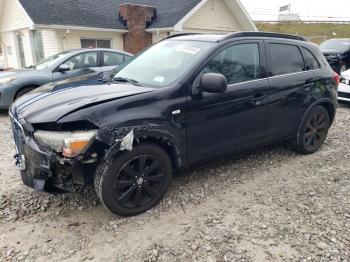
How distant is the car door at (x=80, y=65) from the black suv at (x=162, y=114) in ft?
13.3

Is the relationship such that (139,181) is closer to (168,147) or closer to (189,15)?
(168,147)

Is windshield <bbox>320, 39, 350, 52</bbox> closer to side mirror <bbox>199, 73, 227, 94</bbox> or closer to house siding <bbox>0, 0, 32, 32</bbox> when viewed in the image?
house siding <bbox>0, 0, 32, 32</bbox>

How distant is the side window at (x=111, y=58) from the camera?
847 cm

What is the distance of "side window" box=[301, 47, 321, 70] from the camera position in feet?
15.5

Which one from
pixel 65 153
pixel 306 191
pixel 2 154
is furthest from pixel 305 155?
pixel 2 154

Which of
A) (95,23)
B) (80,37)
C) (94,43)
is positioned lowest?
(94,43)

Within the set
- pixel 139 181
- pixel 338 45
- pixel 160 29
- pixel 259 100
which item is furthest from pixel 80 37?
pixel 139 181

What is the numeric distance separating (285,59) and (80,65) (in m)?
5.33

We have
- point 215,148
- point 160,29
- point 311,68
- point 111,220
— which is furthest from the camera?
point 160,29

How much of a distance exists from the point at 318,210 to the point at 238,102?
145 centimetres

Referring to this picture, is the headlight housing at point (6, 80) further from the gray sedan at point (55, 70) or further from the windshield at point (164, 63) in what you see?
the windshield at point (164, 63)

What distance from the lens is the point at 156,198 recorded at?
3.46m

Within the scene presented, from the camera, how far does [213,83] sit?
3.33 metres

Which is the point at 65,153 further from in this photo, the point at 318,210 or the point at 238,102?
the point at 318,210
